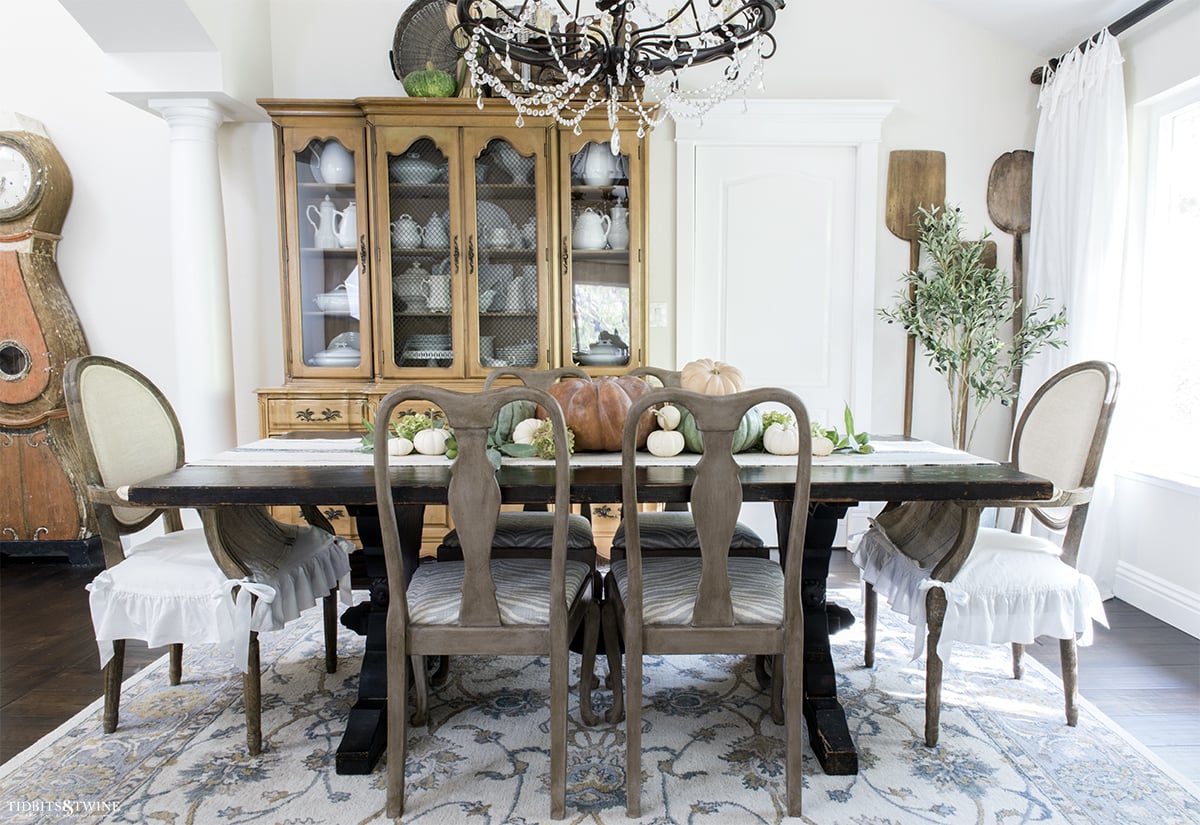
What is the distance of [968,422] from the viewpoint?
3.93 metres

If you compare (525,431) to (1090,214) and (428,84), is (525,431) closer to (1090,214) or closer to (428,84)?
(428,84)

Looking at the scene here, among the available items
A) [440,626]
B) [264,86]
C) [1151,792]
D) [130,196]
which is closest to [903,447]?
[1151,792]

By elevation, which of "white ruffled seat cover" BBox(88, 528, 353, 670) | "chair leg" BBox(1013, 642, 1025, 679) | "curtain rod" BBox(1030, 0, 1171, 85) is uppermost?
"curtain rod" BBox(1030, 0, 1171, 85)

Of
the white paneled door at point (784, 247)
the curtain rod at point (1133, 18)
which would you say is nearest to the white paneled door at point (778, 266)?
the white paneled door at point (784, 247)

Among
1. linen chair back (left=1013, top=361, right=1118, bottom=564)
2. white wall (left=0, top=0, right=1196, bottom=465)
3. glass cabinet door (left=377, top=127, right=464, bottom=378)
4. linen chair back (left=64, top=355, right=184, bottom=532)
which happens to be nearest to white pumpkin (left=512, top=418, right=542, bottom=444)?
linen chair back (left=64, top=355, right=184, bottom=532)

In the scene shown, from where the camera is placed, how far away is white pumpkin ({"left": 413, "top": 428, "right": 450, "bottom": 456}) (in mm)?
2129

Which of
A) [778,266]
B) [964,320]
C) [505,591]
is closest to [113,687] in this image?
[505,591]

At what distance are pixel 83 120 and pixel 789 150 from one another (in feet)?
11.2

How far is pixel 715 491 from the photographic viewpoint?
1608 mm

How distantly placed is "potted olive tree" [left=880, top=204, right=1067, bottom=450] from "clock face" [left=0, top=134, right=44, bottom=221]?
3.94 metres

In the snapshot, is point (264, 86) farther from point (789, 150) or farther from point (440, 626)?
point (440, 626)

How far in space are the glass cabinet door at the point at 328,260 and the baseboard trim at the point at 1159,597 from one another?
132 inches

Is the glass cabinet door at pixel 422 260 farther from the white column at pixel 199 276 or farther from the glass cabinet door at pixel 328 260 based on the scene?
the white column at pixel 199 276

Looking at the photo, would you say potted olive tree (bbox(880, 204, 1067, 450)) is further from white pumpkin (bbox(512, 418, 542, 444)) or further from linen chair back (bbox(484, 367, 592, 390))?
white pumpkin (bbox(512, 418, 542, 444))
